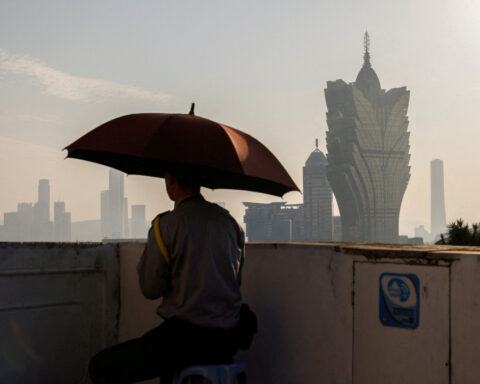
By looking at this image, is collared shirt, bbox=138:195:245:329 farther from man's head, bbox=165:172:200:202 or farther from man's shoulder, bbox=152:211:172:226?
man's head, bbox=165:172:200:202

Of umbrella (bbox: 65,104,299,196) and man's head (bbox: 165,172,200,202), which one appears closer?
umbrella (bbox: 65,104,299,196)

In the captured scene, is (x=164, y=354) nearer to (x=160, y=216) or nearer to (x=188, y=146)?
(x=160, y=216)

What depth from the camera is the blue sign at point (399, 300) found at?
10.3 ft

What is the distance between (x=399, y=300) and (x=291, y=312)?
2.59 ft

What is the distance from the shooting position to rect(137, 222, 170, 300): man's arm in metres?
2.97

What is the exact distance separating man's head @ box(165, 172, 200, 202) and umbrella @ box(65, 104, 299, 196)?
37 millimetres

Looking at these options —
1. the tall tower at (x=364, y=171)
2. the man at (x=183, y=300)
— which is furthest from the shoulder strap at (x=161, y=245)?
the tall tower at (x=364, y=171)

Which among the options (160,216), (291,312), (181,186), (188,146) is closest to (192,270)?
(160,216)

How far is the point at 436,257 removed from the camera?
3.08m

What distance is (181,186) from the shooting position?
3.24 metres

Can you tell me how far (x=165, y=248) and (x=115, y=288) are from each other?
1.96 meters

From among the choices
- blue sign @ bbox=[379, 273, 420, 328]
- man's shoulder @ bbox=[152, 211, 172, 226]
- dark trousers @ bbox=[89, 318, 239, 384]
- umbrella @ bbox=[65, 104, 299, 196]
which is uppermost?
umbrella @ bbox=[65, 104, 299, 196]

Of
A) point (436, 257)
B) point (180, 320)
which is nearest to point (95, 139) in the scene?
point (180, 320)

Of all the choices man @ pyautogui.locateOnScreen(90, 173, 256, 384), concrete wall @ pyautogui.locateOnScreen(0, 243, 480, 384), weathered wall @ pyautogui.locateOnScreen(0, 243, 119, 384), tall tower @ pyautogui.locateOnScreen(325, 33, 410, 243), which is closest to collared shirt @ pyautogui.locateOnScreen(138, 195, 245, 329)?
man @ pyautogui.locateOnScreen(90, 173, 256, 384)
